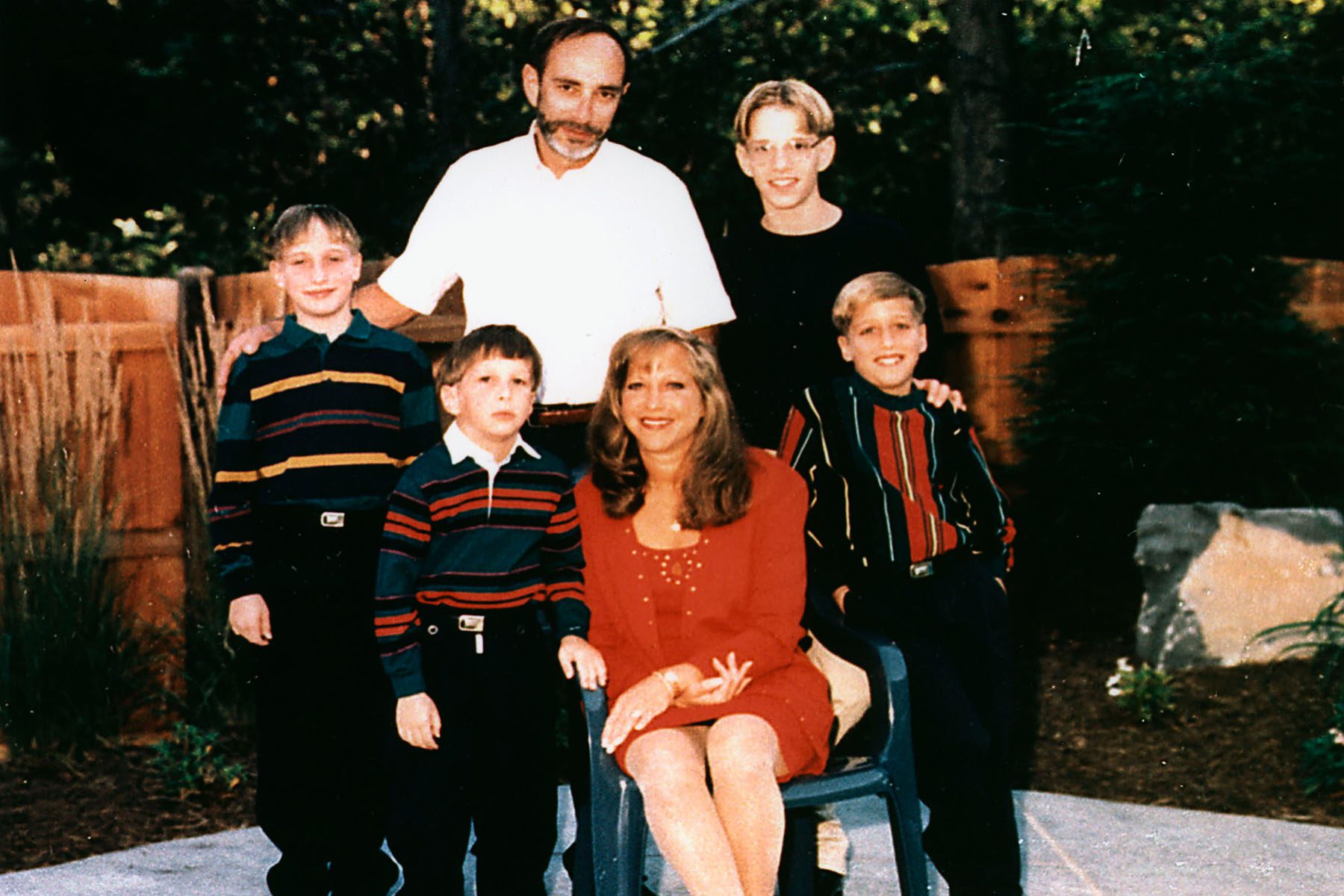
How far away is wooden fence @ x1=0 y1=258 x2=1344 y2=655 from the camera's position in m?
5.06

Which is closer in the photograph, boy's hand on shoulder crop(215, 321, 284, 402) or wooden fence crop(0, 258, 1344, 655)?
boy's hand on shoulder crop(215, 321, 284, 402)

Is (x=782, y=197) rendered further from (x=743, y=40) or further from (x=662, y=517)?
(x=743, y=40)

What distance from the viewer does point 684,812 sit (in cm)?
274

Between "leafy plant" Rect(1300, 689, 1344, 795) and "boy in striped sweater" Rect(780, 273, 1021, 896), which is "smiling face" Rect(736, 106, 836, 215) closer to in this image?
"boy in striped sweater" Rect(780, 273, 1021, 896)

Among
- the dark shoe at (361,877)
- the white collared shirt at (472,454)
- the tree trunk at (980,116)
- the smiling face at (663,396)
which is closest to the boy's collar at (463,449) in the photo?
the white collared shirt at (472,454)

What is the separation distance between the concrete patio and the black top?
117 centimetres

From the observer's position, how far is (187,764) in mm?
4551

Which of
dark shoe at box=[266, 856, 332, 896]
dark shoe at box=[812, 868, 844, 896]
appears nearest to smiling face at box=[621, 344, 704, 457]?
dark shoe at box=[812, 868, 844, 896]

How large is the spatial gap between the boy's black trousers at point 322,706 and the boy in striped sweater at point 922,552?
0.94 metres

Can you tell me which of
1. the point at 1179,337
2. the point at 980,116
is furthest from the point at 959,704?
the point at 980,116

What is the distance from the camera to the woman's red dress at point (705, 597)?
3047 millimetres

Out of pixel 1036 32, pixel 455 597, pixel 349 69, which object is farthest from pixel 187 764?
pixel 1036 32

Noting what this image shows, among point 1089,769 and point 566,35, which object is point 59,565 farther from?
point 1089,769

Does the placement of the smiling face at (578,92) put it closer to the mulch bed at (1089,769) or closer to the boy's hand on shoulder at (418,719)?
the boy's hand on shoulder at (418,719)
